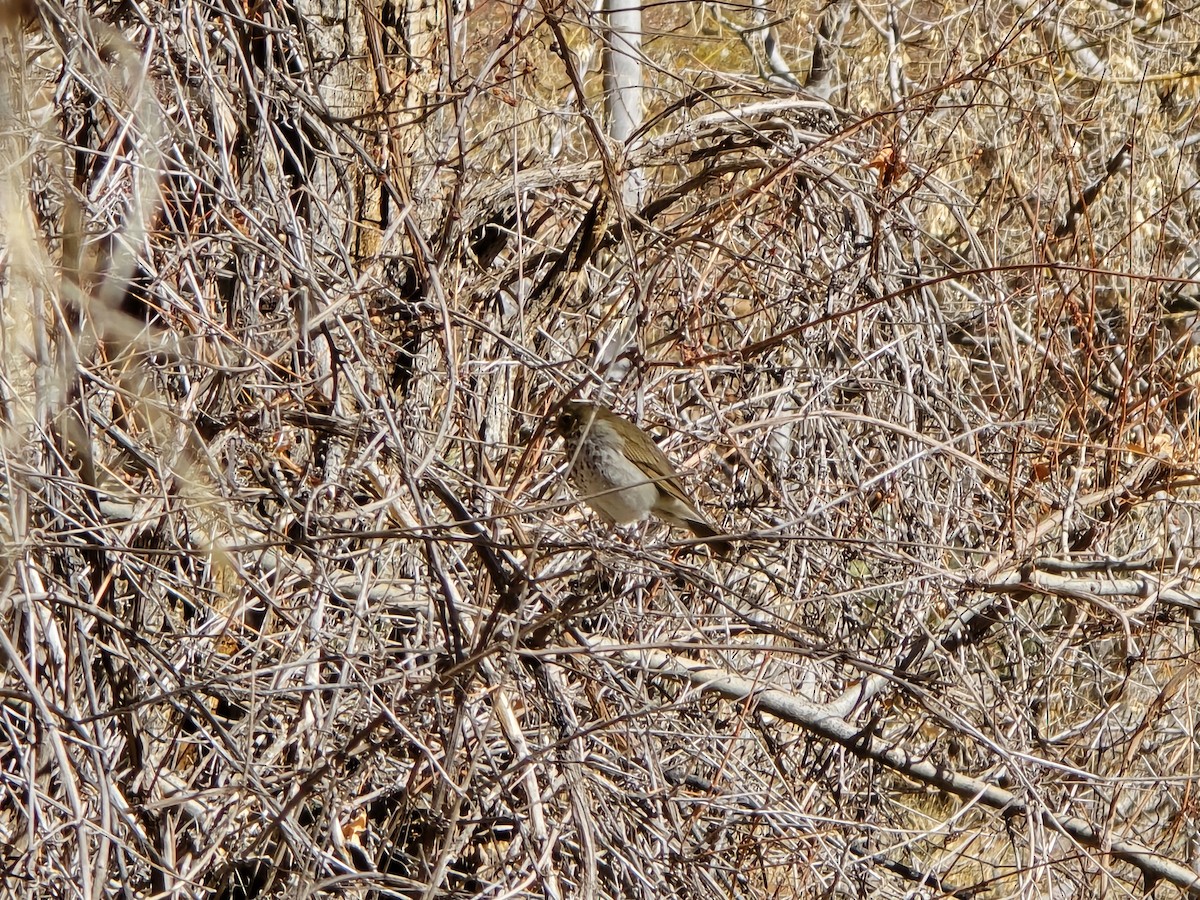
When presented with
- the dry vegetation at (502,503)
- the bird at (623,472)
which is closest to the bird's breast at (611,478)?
the bird at (623,472)

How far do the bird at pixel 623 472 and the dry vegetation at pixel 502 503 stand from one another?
4.3 inches

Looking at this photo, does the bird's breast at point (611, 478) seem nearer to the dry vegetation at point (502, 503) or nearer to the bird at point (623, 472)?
the bird at point (623, 472)

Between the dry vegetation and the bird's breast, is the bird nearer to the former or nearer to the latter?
the bird's breast

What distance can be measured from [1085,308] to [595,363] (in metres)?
1.91

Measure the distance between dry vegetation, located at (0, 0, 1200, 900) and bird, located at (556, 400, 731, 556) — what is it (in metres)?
0.11

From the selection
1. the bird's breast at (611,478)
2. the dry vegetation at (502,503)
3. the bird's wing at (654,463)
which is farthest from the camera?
the bird's breast at (611,478)

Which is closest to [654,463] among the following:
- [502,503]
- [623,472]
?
[623,472]

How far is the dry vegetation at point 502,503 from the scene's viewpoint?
→ 3.10m

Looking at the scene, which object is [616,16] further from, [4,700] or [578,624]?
[4,700]

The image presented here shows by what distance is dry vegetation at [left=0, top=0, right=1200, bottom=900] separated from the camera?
10.2 ft

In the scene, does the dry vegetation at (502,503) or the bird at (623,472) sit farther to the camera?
the bird at (623,472)

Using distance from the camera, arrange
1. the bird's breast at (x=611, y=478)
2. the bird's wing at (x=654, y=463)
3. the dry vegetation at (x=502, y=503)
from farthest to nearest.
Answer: the bird's breast at (x=611, y=478), the bird's wing at (x=654, y=463), the dry vegetation at (x=502, y=503)

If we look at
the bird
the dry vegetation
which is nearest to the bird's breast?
the bird

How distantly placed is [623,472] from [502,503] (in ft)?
4.29
